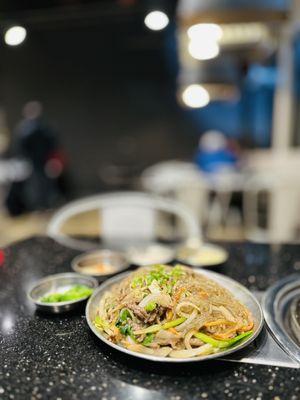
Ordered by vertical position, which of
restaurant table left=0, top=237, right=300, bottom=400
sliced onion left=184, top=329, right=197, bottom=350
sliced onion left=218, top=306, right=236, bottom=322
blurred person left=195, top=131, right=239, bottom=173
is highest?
blurred person left=195, top=131, right=239, bottom=173

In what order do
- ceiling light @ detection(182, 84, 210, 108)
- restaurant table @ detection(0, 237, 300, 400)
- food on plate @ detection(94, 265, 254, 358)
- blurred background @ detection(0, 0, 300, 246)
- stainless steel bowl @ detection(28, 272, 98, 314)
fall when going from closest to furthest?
restaurant table @ detection(0, 237, 300, 400) → food on plate @ detection(94, 265, 254, 358) → stainless steel bowl @ detection(28, 272, 98, 314) → ceiling light @ detection(182, 84, 210, 108) → blurred background @ detection(0, 0, 300, 246)

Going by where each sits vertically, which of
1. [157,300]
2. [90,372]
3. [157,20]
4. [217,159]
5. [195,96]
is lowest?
[90,372]

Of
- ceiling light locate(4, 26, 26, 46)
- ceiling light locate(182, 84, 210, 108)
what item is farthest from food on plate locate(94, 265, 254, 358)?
ceiling light locate(182, 84, 210, 108)

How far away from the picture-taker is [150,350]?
92 centimetres

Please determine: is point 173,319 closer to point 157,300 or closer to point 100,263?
point 157,300

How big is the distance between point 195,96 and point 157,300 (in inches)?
83.4

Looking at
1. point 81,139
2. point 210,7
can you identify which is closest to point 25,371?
point 210,7

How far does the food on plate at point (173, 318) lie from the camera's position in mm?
927

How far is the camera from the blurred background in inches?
217

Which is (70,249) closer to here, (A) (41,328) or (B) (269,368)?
(A) (41,328)

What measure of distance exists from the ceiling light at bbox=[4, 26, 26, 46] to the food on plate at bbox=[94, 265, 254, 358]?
126cm

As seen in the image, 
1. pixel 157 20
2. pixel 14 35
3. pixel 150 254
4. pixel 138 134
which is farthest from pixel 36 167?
pixel 157 20

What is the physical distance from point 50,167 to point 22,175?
1.94 feet

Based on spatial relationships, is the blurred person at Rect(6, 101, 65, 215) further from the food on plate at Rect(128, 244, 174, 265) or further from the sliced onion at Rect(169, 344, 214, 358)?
the sliced onion at Rect(169, 344, 214, 358)
